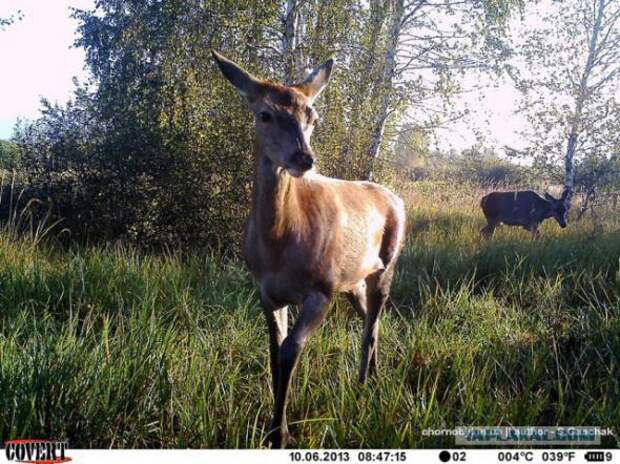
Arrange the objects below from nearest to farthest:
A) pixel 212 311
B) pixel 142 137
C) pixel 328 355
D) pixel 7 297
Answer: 1. pixel 328 355
2. pixel 7 297
3. pixel 212 311
4. pixel 142 137

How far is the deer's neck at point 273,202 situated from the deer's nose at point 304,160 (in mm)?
261

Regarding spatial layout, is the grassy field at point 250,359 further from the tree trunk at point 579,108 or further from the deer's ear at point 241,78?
the tree trunk at point 579,108

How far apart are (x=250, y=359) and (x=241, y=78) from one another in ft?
6.50

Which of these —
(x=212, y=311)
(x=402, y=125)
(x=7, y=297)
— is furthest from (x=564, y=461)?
(x=402, y=125)

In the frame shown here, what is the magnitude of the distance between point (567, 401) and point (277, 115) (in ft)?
8.28

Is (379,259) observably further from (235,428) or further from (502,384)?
(235,428)

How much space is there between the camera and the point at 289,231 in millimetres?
2863

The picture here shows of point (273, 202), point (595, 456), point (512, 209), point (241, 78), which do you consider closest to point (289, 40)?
point (241, 78)

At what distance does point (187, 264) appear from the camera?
6191 mm

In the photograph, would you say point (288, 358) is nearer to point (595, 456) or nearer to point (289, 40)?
point (595, 456)

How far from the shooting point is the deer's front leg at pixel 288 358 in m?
2.66

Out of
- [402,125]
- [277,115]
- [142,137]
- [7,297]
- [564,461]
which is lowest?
[564,461]

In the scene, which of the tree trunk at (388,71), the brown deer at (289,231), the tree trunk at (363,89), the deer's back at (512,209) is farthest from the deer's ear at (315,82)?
the deer's back at (512,209)

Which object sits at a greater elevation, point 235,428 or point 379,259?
point 379,259
